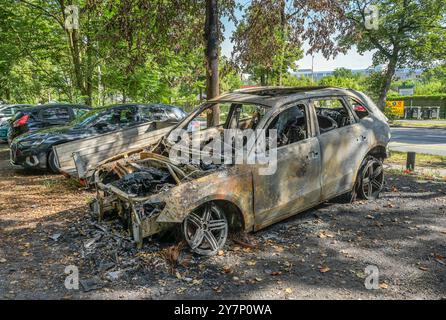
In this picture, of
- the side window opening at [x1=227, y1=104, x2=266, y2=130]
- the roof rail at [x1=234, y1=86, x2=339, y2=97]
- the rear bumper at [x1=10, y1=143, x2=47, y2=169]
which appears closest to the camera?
the roof rail at [x1=234, y1=86, x2=339, y2=97]

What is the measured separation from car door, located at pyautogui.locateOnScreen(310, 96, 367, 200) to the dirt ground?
555 mm

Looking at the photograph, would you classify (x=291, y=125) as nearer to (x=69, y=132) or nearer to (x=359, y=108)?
(x=359, y=108)

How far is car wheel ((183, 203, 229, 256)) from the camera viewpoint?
4.15 metres

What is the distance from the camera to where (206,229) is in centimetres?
422

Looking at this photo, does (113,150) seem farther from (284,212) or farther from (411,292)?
(411,292)

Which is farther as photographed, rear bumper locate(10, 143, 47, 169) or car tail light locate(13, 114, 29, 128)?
car tail light locate(13, 114, 29, 128)

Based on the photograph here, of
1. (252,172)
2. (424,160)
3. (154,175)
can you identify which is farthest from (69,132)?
(424,160)

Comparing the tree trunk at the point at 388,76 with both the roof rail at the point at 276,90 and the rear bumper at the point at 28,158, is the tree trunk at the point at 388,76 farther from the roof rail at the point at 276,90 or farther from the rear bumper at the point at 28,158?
the rear bumper at the point at 28,158

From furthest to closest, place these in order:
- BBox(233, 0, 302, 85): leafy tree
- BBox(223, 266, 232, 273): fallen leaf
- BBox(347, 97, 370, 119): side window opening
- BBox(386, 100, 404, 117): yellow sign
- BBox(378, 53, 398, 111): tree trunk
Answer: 1. BBox(386, 100, 404, 117): yellow sign
2. BBox(378, 53, 398, 111): tree trunk
3. BBox(233, 0, 302, 85): leafy tree
4. BBox(347, 97, 370, 119): side window opening
5. BBox(223, 266, 232, 273): fallen leaf

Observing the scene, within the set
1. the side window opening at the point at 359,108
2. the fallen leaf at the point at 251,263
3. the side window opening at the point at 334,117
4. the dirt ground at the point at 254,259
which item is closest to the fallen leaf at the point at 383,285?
the dirt ground at the point at 254,259

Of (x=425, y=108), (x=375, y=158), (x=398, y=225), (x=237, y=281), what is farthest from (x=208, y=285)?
(x=425, y=108)

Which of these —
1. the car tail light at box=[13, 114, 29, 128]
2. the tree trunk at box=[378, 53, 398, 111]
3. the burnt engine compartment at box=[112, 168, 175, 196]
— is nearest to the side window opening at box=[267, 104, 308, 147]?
the burnt engine compartment at box=[112, 168, 175, 196]

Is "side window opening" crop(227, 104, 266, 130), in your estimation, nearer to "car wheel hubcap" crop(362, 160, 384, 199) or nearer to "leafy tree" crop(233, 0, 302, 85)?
"car wheel hubcap" crop(362, 160, 384, 199)

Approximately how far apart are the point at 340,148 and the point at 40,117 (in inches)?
388
